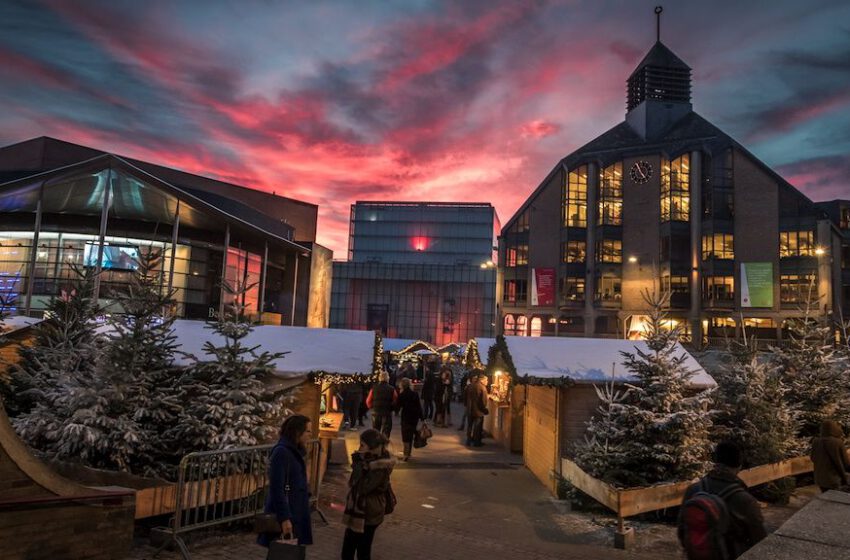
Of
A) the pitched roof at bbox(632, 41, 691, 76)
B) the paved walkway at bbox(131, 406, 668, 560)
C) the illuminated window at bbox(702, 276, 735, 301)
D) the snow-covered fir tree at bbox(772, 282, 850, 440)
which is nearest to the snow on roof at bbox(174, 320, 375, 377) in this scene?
the paved walkway at bbox(131, 406, 668, 560)

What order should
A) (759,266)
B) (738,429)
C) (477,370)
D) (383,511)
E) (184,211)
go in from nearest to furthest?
(383,511)
(738,429)
(477,370)
(184,211)
(759,266)

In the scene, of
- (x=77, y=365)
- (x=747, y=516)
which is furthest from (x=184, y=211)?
(x=747, y=516)

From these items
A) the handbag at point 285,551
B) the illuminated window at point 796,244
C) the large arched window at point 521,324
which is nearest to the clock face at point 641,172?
the illuminated window at point 796,244

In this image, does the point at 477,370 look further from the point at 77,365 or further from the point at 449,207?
the point at 449,207

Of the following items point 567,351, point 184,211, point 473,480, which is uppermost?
point 184,211

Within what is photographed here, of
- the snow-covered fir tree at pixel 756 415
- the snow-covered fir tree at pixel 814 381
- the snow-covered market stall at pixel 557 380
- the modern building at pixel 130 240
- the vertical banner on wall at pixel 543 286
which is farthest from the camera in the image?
the vertical banner on wall at pixel 543 286

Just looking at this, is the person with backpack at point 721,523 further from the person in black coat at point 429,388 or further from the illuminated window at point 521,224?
the illuminated window at point 521,224

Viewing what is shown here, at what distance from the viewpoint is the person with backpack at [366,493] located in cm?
569

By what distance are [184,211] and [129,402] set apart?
24.2m

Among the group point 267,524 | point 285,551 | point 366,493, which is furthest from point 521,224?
point 285,551

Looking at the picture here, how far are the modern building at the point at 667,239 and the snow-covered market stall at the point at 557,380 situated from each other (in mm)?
37655

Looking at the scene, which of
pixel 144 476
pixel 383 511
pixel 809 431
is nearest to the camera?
pixel 383 511

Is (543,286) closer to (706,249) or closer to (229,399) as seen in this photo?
(706,249)

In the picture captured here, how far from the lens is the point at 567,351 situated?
1250cm
